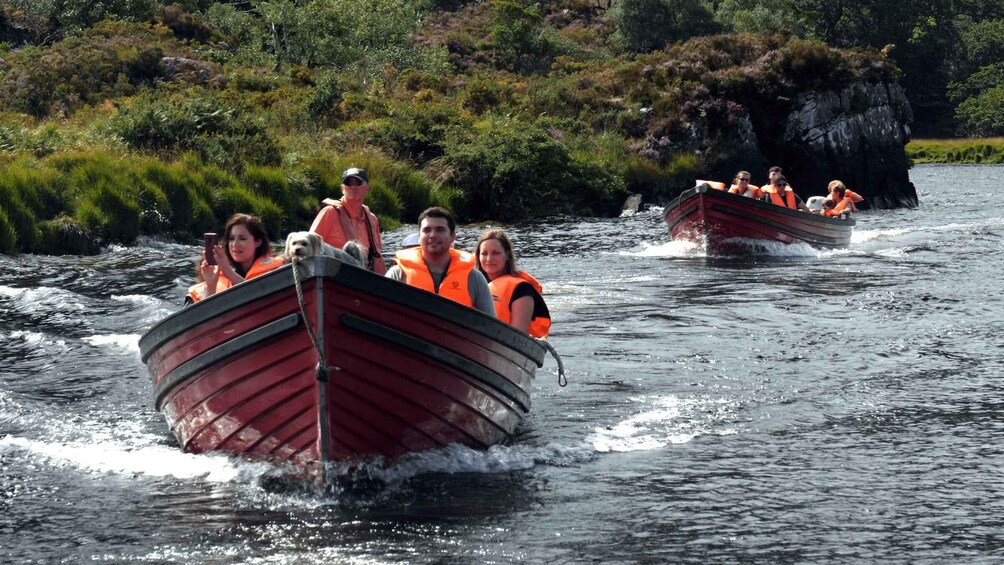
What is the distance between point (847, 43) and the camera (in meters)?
79.9

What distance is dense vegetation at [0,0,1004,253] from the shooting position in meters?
22.0

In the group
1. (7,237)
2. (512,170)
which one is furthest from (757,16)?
(7,237)

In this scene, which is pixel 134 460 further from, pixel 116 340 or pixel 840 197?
pixel 840 197

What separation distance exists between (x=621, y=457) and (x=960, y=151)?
74620 mm

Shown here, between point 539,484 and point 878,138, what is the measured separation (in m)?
35.2

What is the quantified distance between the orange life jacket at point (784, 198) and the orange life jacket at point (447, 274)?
15.2 m

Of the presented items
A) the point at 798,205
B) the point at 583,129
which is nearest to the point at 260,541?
the point at 798,205

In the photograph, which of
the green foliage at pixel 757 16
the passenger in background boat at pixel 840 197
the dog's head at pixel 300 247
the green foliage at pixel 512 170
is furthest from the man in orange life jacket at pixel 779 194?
the green foliage at pixel 757 16

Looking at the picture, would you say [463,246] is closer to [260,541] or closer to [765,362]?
[765,362]

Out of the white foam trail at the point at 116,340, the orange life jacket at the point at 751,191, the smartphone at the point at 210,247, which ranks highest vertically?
the smartphone at the point at 210,247

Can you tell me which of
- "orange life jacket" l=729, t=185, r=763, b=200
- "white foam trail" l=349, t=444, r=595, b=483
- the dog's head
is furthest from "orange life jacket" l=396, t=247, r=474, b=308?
"orange life jacket" l=729, t=185, r=763, b=200

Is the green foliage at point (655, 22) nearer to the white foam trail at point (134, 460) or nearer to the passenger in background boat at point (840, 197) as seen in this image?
the passenger in background boat at point (840, 197)

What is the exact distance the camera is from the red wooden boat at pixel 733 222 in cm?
2220

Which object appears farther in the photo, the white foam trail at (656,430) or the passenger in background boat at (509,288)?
the passenger in background boat at (509,288)
